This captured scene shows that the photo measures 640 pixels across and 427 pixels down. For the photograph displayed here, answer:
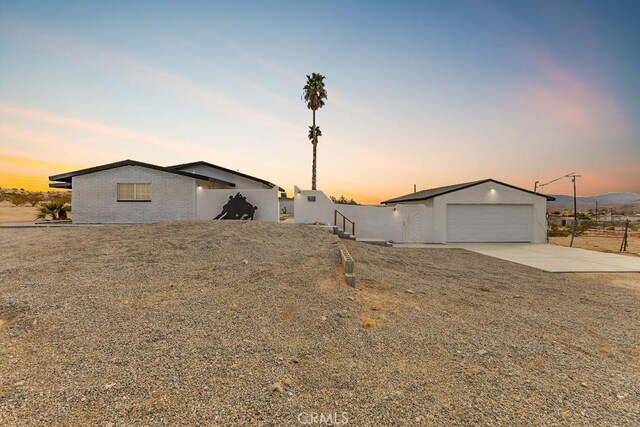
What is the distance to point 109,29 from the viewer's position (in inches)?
470

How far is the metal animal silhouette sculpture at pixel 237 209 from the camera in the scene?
15923 mm

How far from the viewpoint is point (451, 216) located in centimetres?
1605

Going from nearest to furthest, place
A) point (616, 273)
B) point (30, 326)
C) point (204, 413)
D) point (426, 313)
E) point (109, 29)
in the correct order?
1. point (204, 413)
2. point (30, 326)
3. point (426, 313)
4. point (616, 273)
5. point (109, 29)

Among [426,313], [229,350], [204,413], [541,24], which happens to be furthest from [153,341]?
[541,24]

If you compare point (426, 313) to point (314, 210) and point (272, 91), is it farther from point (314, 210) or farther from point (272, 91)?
point (272, 91)

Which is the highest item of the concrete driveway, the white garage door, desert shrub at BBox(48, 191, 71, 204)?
desert shrub at BBox(48, 191, 71, 204)

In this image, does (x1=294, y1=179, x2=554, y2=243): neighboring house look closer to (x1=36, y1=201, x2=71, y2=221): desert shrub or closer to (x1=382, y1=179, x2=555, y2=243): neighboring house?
(x1=382, y1=179, x2=555, y2=243): neighboring house

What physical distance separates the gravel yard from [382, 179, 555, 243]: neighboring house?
8.85 m

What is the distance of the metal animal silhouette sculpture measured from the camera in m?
15.9

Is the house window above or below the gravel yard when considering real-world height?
above

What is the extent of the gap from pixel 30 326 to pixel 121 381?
2.36 metres
